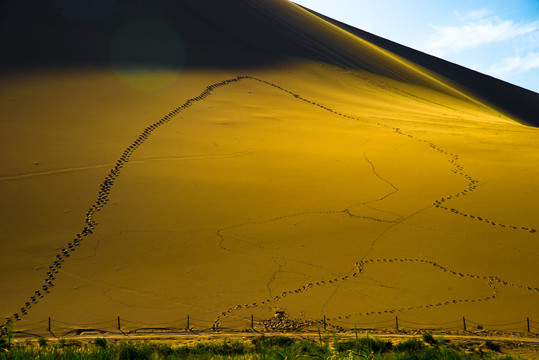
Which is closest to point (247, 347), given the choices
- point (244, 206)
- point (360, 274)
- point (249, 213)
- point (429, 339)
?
point (429, 339)

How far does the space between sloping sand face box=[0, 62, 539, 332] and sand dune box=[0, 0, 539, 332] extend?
0.15 ft

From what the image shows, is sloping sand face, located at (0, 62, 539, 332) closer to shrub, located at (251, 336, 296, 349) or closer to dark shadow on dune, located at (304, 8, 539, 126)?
shrub, located at (251, 336, 296, 349)

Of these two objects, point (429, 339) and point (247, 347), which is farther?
point (429, 339)

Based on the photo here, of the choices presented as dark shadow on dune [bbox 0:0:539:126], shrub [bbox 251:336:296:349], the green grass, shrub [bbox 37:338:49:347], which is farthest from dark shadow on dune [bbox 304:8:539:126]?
shrub [bbox 37:338:49:347]

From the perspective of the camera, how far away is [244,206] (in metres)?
11.6

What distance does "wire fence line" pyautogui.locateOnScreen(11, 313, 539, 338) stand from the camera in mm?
7398

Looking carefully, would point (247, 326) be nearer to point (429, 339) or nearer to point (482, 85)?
point (429, 339)

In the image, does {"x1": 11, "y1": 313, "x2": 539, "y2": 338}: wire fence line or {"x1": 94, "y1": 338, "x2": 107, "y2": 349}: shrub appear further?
{"x1": 11, "y1": 313, "x2": 539, "y2": 338}: wire fence line

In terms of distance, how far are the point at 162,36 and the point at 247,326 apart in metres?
23.6

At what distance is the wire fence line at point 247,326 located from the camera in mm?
7398

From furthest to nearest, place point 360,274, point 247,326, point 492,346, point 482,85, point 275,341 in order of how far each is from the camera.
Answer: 1. point 482,85
2. point 360,274
3. point 247,326
4. point 275,341
5. point 492,346

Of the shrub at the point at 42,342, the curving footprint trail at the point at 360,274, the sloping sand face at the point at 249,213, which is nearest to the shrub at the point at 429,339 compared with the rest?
the sloping sand face at the point at 249,213

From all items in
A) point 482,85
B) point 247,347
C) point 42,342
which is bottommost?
point 42,342

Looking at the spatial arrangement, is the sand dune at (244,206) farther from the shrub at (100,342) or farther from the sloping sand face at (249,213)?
the shrub at (100,342)
